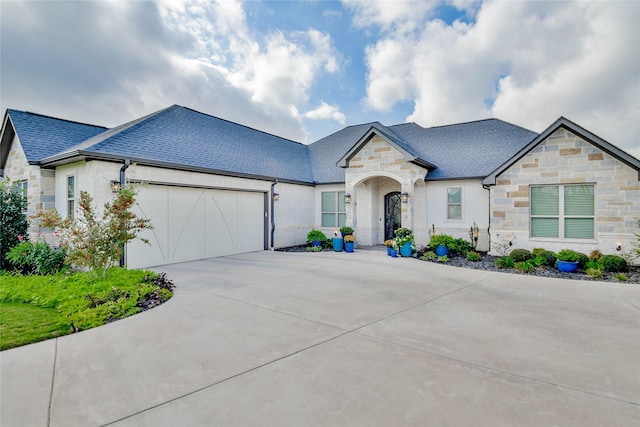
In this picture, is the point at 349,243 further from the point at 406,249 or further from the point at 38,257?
the point at 38,257

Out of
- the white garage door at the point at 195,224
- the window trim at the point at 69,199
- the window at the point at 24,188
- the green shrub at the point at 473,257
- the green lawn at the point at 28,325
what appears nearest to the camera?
the green lawn at the point at 28,325

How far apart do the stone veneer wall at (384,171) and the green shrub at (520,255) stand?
4057 millimetres

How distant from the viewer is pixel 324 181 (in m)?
16.2

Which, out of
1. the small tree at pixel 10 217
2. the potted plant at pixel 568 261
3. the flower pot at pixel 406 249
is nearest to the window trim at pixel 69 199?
the small tree at pixel 10 217

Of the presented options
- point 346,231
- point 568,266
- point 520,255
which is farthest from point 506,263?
point 346,231

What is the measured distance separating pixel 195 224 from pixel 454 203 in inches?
436

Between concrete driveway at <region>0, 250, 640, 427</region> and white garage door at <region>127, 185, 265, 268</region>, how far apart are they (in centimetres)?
469

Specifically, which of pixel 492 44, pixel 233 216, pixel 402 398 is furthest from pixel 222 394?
pixel 492 44

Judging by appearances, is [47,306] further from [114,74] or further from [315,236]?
[114,74]

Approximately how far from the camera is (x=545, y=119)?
46.4 ft

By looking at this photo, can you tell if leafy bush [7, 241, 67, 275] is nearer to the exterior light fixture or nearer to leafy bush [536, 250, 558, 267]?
the exterior light fixture

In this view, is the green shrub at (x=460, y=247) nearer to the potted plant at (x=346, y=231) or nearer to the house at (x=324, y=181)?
the house at (x=324, y=181)

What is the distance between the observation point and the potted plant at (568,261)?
29.3 feet

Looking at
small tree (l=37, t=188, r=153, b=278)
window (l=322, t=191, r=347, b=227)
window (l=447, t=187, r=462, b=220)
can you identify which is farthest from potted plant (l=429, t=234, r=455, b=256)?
small tree (l=37, t=188, r=153, b=278)
